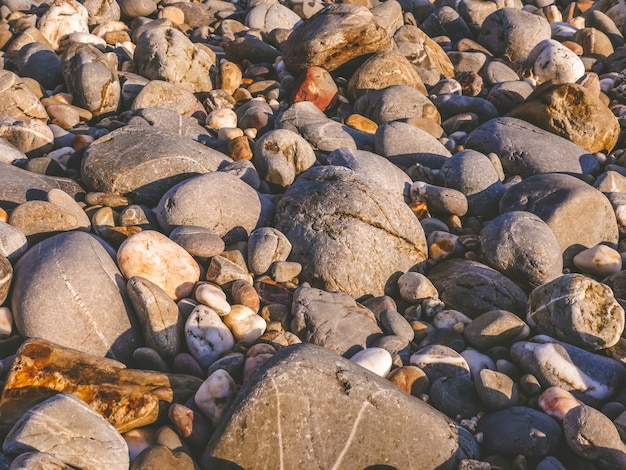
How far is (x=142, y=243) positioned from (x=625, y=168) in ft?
17.3

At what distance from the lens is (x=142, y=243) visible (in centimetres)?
438

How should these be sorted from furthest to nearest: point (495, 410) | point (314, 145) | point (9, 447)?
point (314, 145), point (495, 410), point (9, 447)

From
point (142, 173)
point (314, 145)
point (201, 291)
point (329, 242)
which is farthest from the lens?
point (314, 145)

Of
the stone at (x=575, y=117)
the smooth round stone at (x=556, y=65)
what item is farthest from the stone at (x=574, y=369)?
the smooth round stone at (x=556, y=65)

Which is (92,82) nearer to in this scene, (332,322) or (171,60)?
(171,60)

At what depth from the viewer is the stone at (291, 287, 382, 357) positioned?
4.25 metres

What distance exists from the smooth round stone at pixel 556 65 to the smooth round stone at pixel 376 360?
6.20m

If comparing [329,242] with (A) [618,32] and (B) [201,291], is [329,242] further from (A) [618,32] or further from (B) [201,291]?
(A) [618,32]

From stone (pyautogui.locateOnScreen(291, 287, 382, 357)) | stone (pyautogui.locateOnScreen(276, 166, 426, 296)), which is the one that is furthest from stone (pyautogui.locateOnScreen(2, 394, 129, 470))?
stone (pyautogui.locateOnScreen(276, 166, 426, 296))

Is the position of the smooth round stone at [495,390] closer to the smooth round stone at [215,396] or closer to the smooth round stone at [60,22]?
the smooth round stone at [215,396]

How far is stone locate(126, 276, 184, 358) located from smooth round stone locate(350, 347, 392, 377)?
1.12m

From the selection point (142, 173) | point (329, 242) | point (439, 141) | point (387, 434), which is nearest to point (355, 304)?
point (329, 242)

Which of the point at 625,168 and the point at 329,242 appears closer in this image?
the point at 329,242

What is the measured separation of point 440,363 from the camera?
13.4ft
